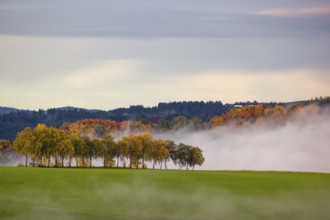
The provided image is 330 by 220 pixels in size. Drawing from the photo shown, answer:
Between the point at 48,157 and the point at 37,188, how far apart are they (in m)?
65.9

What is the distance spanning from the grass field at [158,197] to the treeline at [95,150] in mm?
48520

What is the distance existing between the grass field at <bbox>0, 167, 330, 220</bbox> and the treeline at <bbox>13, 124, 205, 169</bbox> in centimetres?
4852

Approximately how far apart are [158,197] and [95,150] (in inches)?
3489

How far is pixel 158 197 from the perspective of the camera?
166 ft

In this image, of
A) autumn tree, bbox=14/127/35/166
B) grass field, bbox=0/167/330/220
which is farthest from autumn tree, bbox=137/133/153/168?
grass field, bbox=0/167/330/220

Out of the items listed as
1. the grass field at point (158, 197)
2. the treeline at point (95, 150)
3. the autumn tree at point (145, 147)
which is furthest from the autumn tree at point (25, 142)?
the grass field at point (158, 197)

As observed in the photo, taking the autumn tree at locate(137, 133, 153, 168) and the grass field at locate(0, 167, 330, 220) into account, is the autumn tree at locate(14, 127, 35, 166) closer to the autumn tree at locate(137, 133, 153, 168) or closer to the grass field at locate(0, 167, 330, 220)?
the autumn tree at locate(137, 133, 153, 168)

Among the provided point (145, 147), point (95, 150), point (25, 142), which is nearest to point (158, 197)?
point (25, 142)

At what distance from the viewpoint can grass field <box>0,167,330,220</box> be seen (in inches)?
1590

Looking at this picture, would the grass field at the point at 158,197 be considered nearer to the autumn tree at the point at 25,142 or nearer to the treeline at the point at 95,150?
the autumn tree at the point at 25,142

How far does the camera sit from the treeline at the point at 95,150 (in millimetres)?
120688

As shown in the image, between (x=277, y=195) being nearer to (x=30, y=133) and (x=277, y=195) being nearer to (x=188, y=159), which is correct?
(x=30, y=133)

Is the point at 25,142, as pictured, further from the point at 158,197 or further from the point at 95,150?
the point at 158,197

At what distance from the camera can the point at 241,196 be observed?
52.0 metres
